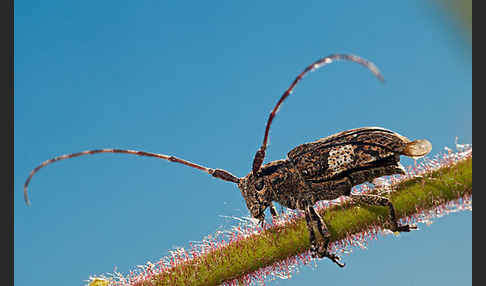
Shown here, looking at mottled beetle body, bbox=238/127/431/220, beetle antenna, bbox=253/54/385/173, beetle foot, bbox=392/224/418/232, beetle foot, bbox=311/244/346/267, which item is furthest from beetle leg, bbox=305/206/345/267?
beetle antenna, bbox=253/54/385/173

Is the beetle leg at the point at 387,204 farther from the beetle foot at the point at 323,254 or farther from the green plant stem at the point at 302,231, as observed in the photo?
the beetle foot at the point at 323,254

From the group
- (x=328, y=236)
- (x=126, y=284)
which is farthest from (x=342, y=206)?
(x=126, y=284)

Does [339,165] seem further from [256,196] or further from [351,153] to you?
[256,196]

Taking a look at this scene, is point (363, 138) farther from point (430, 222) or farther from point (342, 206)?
point (430, 222)

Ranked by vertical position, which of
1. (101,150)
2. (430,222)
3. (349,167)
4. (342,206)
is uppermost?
(101,150)

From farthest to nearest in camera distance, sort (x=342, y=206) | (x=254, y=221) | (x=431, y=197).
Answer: (x=254, y=221)
(x=342, y=206)
(x=431, y=197)

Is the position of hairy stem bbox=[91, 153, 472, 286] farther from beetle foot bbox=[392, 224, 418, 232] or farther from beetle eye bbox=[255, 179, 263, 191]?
beetle eye bbox=[255, 179, 263, 191]

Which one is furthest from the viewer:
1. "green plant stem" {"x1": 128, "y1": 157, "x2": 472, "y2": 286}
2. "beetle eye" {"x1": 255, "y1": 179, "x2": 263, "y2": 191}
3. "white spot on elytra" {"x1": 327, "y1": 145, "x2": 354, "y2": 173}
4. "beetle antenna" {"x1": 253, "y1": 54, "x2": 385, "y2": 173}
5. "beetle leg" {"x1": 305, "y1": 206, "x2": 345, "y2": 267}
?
"beetle eye" {"x1": 255, "y1": 179, "x2": 263, "y2": 191}
